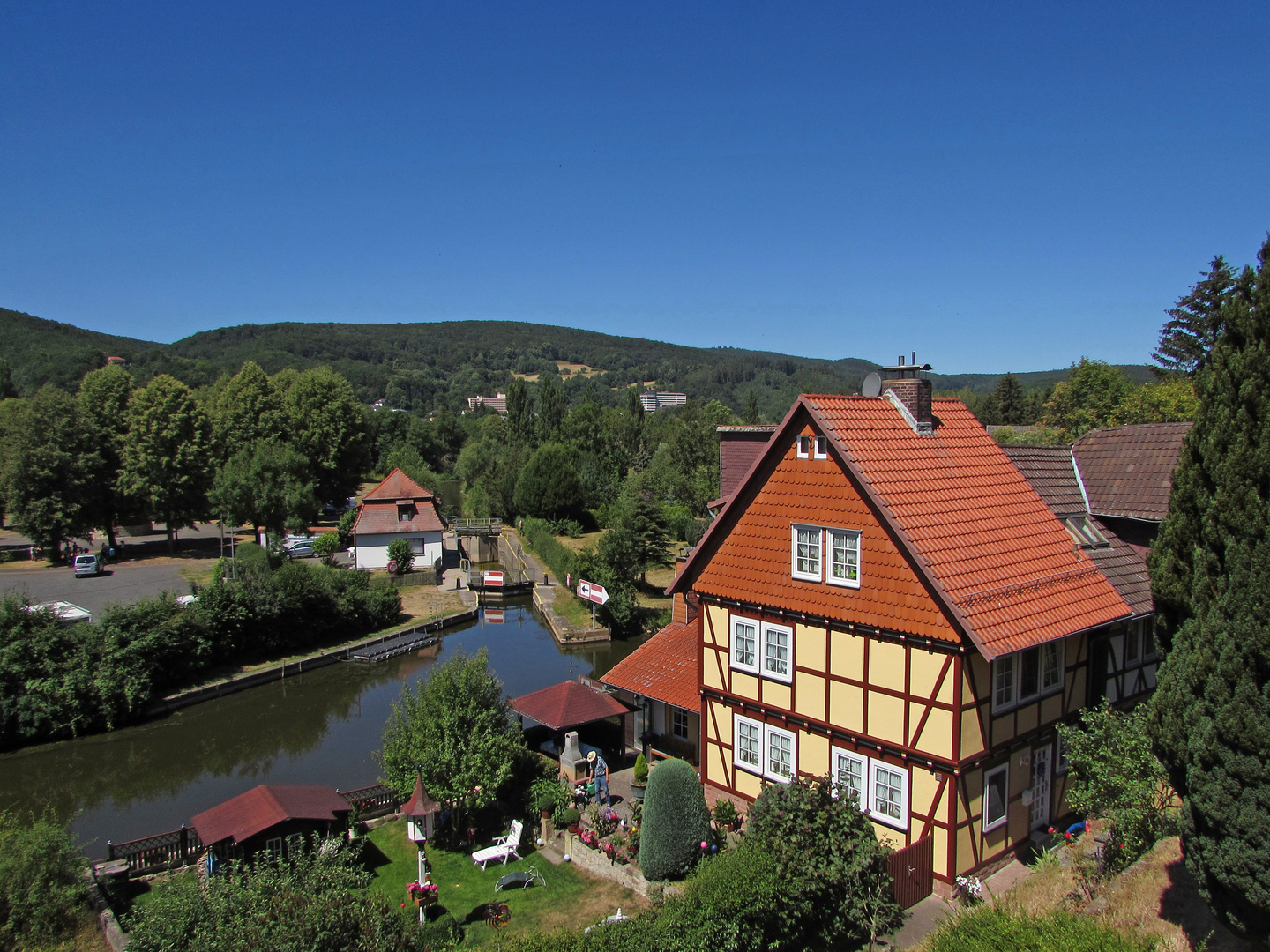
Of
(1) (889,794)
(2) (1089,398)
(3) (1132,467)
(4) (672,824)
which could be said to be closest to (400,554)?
(4) (672,824)

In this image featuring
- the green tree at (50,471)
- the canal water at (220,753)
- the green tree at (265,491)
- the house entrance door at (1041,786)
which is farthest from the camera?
the green tree at (265,491)

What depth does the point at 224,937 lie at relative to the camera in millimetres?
8477

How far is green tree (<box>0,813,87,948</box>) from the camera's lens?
1134 cm

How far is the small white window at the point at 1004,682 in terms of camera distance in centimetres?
1206

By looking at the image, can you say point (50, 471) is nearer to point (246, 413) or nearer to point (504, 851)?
point (246, 413)

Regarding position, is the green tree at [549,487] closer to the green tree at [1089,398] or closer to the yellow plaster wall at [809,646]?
the green tree at [1089,398]

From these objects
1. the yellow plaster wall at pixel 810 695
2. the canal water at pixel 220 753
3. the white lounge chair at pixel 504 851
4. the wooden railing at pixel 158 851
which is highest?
the yellow plaster wall at pixel 810 695

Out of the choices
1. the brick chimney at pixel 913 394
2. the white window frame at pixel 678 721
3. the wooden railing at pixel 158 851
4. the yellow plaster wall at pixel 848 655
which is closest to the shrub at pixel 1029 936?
the yellow plaster wall at pixel 848 655

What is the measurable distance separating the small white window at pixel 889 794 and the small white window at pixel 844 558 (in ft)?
9.62

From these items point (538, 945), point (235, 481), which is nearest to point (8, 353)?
point (235, 481)

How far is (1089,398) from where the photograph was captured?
5522cm

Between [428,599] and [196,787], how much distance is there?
20445 millimetres

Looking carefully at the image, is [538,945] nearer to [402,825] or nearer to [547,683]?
[402,825]

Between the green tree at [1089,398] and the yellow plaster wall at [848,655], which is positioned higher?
the green tree at [1089,398]
